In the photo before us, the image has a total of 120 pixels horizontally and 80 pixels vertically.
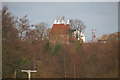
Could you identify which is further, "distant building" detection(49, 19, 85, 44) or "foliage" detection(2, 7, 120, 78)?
"distant building" detection(49, 19, 85, 44)

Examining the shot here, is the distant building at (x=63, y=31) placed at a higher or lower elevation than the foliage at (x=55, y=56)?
higher

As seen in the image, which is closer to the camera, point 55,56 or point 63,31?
point 55,56

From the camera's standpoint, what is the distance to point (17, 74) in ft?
35.3

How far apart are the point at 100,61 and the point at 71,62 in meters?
1.75

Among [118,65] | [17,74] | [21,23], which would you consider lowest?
[17,74]

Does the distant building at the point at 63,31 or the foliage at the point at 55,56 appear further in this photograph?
the distant building at the point at 63,31

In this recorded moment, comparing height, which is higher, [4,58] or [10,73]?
[4,58]

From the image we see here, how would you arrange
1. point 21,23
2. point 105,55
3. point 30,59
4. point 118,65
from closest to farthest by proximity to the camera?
point 118,65 → point 105,55 → point 30,59 → point 21,23

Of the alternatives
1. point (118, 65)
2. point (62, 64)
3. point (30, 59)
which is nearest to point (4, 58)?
point (30, 59)

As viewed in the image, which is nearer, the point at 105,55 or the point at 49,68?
the point at 105,55

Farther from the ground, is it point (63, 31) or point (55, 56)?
Answer: point (63, 31)

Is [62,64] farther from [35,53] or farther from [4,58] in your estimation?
[4,58]

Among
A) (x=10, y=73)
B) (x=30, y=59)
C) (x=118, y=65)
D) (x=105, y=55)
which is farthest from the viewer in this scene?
(x=30, y=59)

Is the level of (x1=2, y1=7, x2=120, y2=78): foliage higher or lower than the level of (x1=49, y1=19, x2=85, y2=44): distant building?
lower
